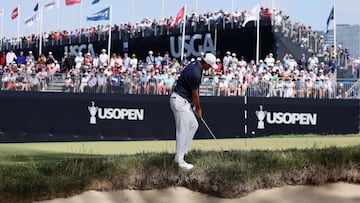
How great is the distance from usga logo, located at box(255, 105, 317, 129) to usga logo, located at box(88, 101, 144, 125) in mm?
4457

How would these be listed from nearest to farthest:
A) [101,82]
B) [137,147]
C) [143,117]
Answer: [137,147] → [101,82] → [143,117]

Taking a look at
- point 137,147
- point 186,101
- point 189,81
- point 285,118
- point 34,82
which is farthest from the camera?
point 285,118

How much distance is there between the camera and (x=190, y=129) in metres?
10.5

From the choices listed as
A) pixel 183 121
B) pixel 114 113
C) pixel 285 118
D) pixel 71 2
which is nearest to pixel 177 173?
pixel 183 121

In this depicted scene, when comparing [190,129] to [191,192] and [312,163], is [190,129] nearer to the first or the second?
[191,192]

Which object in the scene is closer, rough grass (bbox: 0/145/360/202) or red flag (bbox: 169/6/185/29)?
rough grass (bbox: 0/145/360/202)

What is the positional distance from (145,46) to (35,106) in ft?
48.9

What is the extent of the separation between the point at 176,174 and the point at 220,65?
716 inches

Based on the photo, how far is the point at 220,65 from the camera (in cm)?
2794

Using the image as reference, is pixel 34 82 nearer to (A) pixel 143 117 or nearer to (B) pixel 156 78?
(A) pixel 143 117

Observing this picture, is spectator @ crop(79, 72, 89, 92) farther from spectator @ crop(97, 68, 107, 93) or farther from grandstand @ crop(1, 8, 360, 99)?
spectator @ crop(97, 68, 107, 93)

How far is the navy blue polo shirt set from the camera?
10.3 m

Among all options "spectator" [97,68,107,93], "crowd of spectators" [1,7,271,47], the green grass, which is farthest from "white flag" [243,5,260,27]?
the green grass

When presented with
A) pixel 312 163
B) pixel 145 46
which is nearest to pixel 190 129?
pixel 312 163
